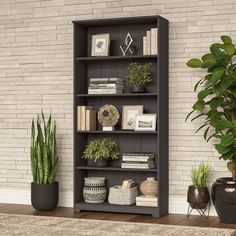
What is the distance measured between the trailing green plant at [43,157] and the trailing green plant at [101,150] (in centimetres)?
34

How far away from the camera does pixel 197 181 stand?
Result: 534cm

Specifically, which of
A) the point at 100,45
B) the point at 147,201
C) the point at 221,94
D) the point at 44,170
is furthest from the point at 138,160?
the point at 100,45

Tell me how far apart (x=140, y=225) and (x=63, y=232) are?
685 millimetres

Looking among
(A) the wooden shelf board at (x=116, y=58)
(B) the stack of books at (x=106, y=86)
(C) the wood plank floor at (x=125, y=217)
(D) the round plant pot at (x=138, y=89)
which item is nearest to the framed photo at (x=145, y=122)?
(D) the round plant pot at (x=138, y=89)

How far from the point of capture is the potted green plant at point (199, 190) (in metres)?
5.29

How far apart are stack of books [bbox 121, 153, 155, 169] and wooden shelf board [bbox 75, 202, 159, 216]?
14.9 inches

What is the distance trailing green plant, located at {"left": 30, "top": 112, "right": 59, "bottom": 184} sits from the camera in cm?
568

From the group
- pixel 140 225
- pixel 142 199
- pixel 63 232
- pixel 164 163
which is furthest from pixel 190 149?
pixel 63 232

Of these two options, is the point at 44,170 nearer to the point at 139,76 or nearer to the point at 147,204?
the point at 147,204

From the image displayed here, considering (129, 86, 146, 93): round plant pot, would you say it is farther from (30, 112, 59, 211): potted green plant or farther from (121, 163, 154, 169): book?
(30, 112, 59, 211): potted green plant

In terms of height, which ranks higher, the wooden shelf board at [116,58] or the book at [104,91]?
the wooden shelf board at [116,58]

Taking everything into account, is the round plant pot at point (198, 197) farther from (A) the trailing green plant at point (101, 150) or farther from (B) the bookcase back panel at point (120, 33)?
(B) the bookcase back panel at point (120, 33)

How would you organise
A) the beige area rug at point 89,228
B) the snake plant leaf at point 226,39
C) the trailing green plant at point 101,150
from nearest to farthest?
the beige area rug at point 89,228
the snake plant leaf at point 226,39
the trailing green plant at point 101,150

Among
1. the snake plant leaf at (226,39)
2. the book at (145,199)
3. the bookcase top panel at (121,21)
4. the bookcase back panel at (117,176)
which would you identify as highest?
the bookcase top panel at (121,21)
